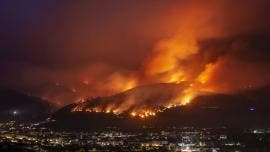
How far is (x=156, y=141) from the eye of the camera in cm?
11462

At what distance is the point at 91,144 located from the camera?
4301 inches

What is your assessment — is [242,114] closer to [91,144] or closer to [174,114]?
[174,114]

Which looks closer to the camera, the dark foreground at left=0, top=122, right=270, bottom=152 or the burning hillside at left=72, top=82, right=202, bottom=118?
the dark foreground at left=0, top=122, right=270, bottom=152

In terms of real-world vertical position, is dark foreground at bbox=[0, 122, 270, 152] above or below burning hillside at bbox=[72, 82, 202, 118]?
below

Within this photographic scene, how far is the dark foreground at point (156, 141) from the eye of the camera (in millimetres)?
97062

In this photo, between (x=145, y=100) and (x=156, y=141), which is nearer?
(x=156, y=141)

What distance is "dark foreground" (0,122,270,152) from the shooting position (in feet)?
318

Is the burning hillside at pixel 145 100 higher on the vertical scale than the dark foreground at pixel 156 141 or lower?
higher

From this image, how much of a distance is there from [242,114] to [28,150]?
79.1m

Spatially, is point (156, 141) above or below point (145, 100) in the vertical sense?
below

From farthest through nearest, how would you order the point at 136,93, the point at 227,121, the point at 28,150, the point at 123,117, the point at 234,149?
the point at 136,93 → the point at 123,117 → the point at 227,121 → the point at 234,149 → the point at 28,150

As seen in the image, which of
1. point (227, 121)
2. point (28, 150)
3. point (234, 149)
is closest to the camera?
point (28, 150)

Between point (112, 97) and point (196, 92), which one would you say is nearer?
point (196, 92)

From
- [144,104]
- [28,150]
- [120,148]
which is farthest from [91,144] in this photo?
[144,104]
